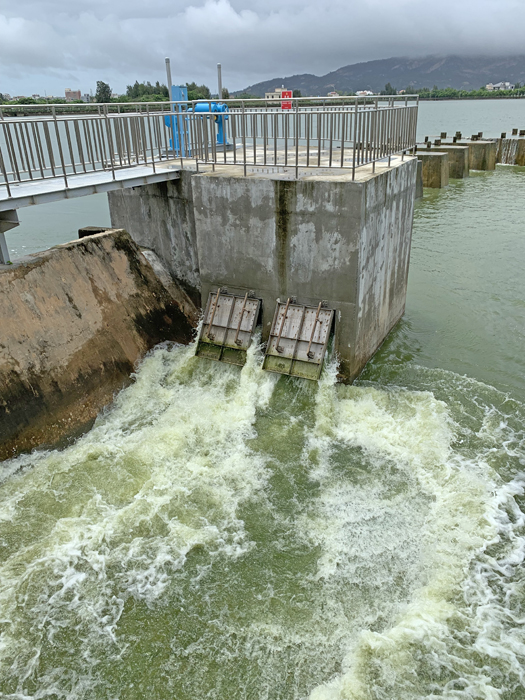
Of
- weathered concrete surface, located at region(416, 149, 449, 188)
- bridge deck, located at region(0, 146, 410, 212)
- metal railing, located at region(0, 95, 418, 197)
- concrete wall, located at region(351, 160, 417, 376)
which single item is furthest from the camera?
weathered concrete surface, located at region(416, 149, 449, 188)

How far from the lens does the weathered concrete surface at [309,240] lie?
348 inches

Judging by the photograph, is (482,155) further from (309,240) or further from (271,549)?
(271,549)

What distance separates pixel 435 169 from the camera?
107 feet

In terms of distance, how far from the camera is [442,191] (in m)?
32.2

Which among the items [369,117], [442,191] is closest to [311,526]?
[369,117]

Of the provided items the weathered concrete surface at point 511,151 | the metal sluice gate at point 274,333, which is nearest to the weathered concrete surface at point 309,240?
the metal sluice gate at point 274,333

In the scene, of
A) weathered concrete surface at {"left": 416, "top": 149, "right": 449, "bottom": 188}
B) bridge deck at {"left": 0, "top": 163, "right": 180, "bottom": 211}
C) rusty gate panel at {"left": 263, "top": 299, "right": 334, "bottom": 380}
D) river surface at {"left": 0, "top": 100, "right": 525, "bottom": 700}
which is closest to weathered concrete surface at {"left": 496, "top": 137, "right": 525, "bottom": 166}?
weathered concrete surface at {"left": 416, "top": 149, "right": 449, "bottom": 188}

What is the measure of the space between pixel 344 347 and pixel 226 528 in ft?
13.8

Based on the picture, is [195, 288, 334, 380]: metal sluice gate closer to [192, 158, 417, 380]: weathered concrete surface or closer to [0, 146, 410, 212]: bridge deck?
[192, 158, 417, 380]: weathered concrete surface

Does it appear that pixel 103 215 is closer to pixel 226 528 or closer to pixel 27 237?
pixel 27 237

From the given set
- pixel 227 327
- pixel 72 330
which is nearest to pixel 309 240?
pixel 227 327

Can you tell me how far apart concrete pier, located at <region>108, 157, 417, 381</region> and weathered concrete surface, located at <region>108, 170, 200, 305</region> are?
2cm

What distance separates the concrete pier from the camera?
29.2 ft

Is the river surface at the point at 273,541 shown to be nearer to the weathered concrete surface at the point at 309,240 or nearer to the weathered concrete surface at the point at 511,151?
the weathered concrete surface at the point at 309,240
